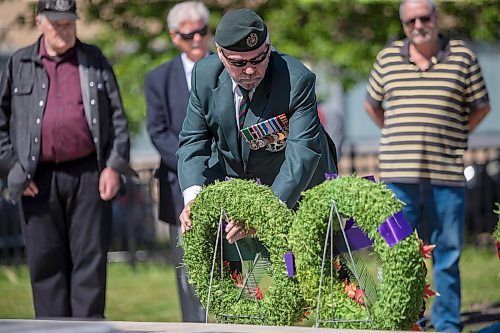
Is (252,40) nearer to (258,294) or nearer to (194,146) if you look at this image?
(194,146)

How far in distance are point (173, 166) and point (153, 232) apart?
6883 millimetres

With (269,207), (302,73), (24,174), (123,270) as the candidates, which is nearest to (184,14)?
(24,174)

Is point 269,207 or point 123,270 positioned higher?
point 269,207

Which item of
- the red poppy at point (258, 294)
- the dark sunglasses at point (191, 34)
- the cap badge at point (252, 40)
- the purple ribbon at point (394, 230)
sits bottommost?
the red poppy at point (258, 294)

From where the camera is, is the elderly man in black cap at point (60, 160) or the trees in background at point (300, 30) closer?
the elderly man in black cap at point (60, 160)

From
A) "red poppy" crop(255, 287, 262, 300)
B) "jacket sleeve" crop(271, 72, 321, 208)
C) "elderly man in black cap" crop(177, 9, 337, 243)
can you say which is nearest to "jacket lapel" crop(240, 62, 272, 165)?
"elderly man in black cap" crop(177, 9, 337, 243)

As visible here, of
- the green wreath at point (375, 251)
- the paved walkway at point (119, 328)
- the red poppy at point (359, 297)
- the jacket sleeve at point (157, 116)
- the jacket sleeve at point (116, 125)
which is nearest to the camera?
the paved walkway at point (119, 328)

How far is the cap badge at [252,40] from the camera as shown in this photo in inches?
203

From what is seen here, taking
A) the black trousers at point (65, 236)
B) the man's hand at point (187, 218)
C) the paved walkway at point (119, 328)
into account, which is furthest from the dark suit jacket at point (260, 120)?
the black trousers at point (65, 236)

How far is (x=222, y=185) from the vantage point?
17.3ft

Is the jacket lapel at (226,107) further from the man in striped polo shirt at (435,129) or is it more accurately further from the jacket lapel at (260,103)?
the man in striped polo shirt at (435,129)

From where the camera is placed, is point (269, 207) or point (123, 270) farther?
point (123, 270)

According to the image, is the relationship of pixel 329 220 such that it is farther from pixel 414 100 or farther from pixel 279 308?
pixel 414 100

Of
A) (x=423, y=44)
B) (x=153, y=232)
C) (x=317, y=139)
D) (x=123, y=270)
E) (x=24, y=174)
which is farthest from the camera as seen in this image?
(x=153, y=232)
